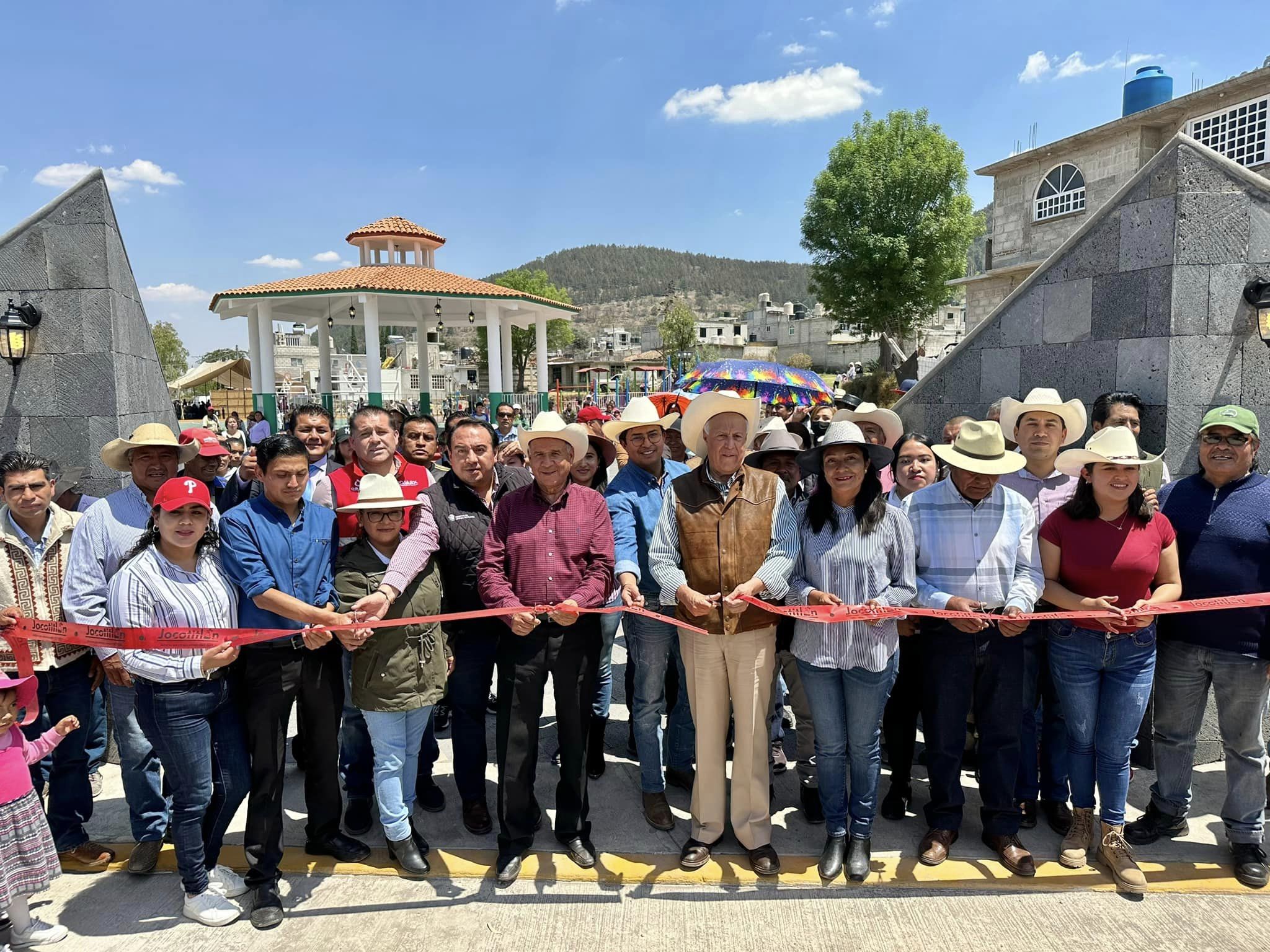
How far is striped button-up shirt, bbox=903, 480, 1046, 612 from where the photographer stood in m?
3.48

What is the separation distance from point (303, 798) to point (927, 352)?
56329mm

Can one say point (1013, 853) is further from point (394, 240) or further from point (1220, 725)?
point (394, 240)

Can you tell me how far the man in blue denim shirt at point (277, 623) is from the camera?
3.20m

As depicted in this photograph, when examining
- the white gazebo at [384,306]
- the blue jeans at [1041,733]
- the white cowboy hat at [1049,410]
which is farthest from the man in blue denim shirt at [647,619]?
the white gazebo at [384,306]

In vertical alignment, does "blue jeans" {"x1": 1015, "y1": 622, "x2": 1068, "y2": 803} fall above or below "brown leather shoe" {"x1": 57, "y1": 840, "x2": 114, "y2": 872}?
above

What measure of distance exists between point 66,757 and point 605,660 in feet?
9.33

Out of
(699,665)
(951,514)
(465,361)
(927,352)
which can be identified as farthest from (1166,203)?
(465,361)

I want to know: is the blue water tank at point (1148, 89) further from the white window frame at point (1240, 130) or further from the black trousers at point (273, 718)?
the black trousers at point (273, 718)

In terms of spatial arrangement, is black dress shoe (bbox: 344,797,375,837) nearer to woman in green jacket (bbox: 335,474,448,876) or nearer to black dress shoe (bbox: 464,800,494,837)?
woman in green jacket (bbox: 335,474,448,876)

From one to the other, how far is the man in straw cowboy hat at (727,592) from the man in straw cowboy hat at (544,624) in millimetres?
382

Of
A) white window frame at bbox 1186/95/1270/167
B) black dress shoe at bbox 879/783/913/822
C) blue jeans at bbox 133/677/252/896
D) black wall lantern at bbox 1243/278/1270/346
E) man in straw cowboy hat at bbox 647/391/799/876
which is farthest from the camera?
white window frame at bbox 1186/95/1270/167

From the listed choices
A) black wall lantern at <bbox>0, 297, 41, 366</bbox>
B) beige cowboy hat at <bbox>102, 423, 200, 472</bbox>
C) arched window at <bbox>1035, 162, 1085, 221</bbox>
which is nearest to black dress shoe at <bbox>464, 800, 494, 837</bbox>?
beige cowboy hat at <bbox>102, 423, 200, 472</bbox>

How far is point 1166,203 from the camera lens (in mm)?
4555

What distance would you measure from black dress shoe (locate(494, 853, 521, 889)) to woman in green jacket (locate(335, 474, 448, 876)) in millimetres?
356
